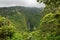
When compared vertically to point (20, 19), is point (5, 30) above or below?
above

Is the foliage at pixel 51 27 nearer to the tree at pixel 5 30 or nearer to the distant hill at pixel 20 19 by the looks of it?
the tree at pixel 5 30

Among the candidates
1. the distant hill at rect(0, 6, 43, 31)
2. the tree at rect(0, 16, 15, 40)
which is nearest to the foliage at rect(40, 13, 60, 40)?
the tree at rect(0, 16, 15, 40)

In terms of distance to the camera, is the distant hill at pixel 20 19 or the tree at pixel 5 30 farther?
the distant hill at pixel 20 19

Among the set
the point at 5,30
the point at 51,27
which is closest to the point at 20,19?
the point at 5,30

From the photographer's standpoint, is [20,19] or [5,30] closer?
[5,30]

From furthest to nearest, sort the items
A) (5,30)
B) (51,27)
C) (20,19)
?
(20,19)
(5,30)
(51,27)

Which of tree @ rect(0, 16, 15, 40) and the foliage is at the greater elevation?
the foliage

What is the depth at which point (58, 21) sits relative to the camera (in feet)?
37.0

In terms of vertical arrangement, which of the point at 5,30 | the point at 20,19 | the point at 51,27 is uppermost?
the point at 51,27

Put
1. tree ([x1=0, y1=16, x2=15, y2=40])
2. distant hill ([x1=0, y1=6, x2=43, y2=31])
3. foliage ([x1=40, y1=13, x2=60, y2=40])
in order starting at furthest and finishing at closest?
distant hill ([x1=0, y1=6, x2=43, y2=31])
tree ([x1=0, y1=16, x2=15, y2=40])
foliage ([x1=40, y1=13, x2=60, y2=40])

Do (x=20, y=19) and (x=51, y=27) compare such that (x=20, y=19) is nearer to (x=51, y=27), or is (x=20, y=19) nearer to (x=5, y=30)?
(x=5, y=30)

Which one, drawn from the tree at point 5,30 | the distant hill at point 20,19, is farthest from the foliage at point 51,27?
the distant hill at point 20,19

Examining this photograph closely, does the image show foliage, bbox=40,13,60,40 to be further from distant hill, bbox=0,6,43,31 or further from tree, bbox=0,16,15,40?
distant hill, bbox=0,6,43,31

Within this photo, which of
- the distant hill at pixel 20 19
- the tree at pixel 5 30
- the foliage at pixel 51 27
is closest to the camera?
Answer: the foliage at pixel 51 27
